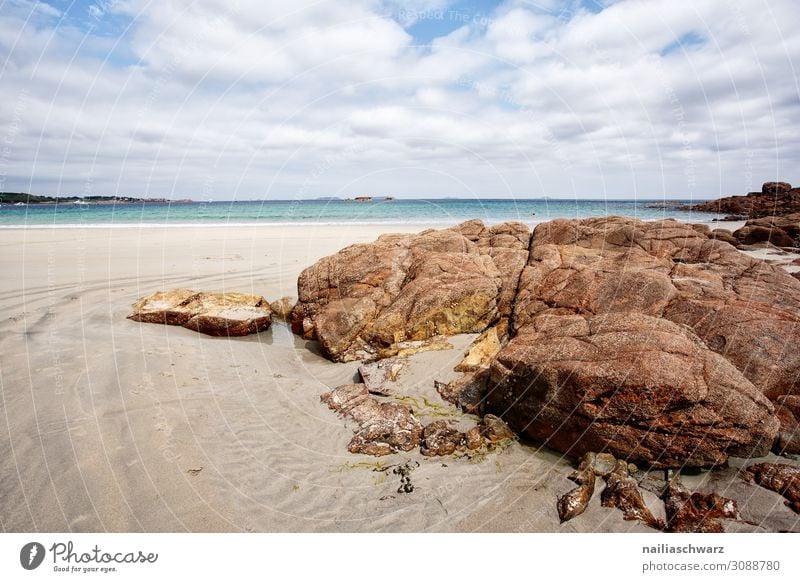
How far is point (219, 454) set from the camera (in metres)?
5.66

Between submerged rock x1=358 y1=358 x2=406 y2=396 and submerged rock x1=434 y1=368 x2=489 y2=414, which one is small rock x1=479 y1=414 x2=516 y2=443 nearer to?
submerged rock x1=434 y1=368 x2=489 y2=414

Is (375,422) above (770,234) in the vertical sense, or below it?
below

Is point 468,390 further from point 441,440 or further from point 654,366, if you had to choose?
point 654,366

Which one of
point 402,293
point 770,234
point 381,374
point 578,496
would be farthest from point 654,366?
point 770,234

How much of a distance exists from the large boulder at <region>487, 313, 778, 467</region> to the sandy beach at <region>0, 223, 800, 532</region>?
0.39 meters

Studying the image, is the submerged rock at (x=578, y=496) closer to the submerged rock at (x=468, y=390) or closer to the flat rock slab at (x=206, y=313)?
the submerged rock at (x=468, y=390)

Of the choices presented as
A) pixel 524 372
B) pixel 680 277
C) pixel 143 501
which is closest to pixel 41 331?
pixel 143 501

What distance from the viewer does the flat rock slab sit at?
32.9ft

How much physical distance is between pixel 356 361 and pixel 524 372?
12.9 feet

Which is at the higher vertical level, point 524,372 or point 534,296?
point 534,296

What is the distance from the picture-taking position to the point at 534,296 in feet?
28.5

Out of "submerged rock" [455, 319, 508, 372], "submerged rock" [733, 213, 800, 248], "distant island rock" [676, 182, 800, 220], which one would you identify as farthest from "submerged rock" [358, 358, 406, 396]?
"distant island rock" [676, 182, 800, 220]

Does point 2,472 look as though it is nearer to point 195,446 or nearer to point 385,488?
point 195,446

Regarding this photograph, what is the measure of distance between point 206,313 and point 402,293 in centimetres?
488
